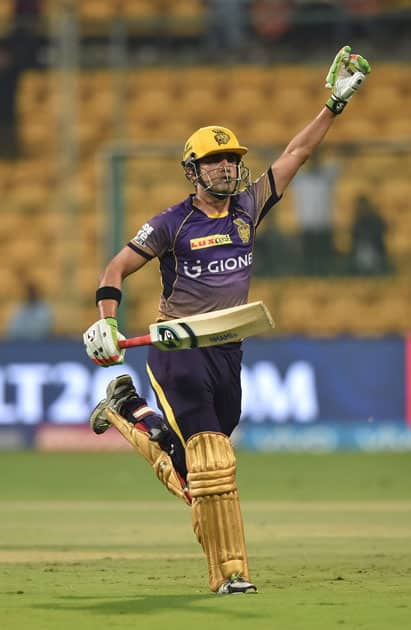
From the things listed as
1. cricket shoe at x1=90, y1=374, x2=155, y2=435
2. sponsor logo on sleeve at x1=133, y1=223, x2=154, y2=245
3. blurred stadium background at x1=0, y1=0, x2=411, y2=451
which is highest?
blurred stadium background at x1=0, y1=0, x2=411, y2=451

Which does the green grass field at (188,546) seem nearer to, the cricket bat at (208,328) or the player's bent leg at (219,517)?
the player's bent leg at (219,517)

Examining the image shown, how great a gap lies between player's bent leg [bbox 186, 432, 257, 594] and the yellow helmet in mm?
1404

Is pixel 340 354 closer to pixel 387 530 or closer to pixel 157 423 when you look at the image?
pixel 387 530

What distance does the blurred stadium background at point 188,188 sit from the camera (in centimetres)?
1574

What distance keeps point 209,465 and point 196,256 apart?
1006mm

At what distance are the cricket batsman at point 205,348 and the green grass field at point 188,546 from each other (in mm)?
420

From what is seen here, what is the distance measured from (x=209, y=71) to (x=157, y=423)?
490 inches

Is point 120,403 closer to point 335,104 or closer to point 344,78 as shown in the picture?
point 335,104

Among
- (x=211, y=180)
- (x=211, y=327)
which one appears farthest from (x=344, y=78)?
(x=211, y=327)

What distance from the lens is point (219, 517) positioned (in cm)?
672

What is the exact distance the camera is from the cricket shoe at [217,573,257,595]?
21.7 ft

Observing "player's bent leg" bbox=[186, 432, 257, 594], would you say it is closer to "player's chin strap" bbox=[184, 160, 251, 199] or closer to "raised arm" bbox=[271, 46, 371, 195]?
"player's chin strap" bbox=[184, 160, 251, 199]

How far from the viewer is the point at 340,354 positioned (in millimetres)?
15719

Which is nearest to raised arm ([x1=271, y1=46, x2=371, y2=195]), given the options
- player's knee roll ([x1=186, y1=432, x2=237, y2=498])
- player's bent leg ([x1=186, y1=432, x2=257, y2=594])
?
player's knee roll ([x1=186, y1=432, x2=237, y2=498])
